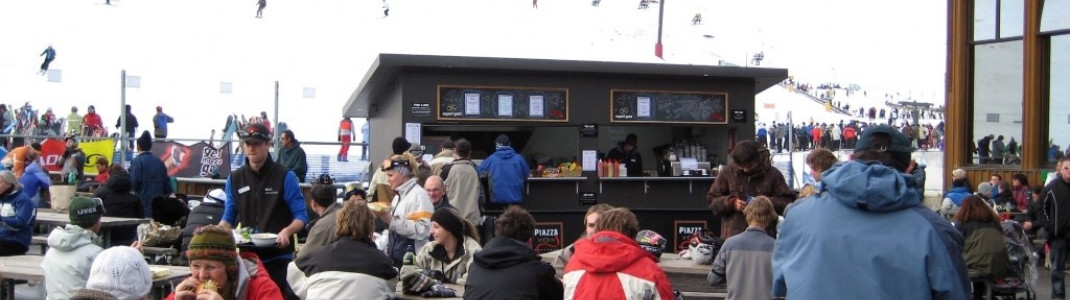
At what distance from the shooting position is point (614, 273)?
5238 mm

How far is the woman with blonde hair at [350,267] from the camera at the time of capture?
5.59m

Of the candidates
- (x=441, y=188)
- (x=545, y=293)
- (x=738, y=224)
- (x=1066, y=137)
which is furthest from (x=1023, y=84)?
(x=545, y=293)

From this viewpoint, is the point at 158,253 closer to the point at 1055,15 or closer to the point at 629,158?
the point at 629,158

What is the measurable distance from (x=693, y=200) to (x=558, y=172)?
1.60 m

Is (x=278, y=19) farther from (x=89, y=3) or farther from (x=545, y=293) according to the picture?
(x=545, y=293)

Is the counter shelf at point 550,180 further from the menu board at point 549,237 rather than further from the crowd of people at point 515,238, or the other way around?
the crowd of people at point 515,238

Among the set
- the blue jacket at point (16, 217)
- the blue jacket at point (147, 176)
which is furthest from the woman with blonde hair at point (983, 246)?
the blue jacket at point (147, 176)

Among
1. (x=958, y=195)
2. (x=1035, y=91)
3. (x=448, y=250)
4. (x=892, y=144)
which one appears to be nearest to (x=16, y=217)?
(x=448, y=250)

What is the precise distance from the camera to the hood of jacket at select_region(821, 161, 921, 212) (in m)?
3.48

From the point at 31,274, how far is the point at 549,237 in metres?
5.87

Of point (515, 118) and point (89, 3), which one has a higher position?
point (89, 3)

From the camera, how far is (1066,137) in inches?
661

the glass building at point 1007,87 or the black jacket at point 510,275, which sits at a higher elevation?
the glass building at point 1007,87

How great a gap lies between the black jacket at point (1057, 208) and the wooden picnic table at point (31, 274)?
7704 mm
